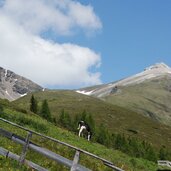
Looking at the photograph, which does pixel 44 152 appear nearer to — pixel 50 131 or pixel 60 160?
pixel 60 160

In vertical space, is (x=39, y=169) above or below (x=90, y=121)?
below

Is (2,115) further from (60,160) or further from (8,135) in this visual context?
(60,160)

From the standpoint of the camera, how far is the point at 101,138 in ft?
518

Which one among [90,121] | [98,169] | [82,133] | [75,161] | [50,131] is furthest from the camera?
[90,121]

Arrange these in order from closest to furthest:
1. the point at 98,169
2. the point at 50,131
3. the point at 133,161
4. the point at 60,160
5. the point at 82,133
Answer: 1. the point at 60,160
2. the point at 98,169
3. the point at 133,161
4. the point at 50,131
5. the point at 82,133

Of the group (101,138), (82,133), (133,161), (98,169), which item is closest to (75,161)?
(98,169)

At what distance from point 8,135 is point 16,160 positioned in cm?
129

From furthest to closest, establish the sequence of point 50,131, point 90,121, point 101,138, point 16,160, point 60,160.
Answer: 1. point 90,121
2. point 101,138
3. point 50,131
4. point 16,160
5. point 60,160

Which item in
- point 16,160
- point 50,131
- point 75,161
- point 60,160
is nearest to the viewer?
point 75,161

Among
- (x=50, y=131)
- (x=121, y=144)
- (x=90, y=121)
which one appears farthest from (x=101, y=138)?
(x=50, y=131)

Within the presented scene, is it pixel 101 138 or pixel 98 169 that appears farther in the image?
pixel 101 138

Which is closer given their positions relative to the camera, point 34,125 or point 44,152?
point 44,152

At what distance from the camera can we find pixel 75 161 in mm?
14945

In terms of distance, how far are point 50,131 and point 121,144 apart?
12080 centimetres
